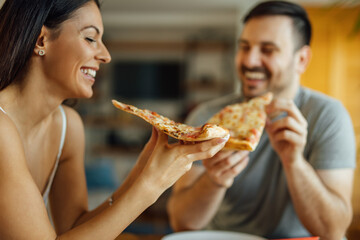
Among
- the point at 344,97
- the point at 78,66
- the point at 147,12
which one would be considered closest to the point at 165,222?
the point at 344,97

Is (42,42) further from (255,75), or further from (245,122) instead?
(255,75)

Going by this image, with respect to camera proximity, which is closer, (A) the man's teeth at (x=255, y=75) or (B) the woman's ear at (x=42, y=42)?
(B) the woman's ear at (x=42, y=42)

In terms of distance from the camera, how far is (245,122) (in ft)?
4.47

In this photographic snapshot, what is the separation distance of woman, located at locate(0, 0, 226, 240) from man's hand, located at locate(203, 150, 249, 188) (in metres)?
0.32

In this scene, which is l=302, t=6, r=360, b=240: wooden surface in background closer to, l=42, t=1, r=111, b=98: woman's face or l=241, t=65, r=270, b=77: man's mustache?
Answer: l=241, t=65, r=270, b=77: man's mustache

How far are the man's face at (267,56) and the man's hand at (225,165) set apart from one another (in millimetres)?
576

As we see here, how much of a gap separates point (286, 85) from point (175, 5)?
447 centimetres

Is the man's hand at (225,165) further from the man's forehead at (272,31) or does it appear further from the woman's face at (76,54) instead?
the man's forehead at (272,31)

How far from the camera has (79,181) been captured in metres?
1.28

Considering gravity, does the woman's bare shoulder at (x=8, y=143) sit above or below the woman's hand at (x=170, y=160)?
above

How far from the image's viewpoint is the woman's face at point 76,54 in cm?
98

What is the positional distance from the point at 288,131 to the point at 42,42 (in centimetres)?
89

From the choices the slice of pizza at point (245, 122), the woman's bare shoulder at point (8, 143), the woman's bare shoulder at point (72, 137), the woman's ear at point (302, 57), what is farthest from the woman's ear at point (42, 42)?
the woman's ear at point (302, 57)

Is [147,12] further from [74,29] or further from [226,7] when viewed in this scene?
[74,29]
